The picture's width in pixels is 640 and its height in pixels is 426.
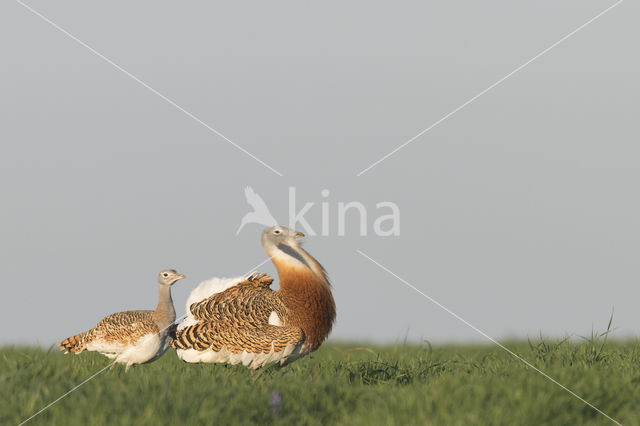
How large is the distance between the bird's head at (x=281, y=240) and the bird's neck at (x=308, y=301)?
196 millimetres

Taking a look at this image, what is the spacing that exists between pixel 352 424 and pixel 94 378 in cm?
322

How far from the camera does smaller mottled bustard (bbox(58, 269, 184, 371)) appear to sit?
9.09 m

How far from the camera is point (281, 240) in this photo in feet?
30.5

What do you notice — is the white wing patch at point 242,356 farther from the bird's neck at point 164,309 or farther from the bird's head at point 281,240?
the bird's head at point 281,240

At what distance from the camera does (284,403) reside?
698cm

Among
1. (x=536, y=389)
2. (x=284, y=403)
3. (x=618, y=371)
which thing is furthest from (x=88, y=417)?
(x=618, y=371)

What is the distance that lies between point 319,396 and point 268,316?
1.74 m

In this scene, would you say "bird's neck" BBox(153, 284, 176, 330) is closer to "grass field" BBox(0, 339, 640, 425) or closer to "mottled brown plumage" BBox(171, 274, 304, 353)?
"mottled brown plumage" BBox(171, 274, 304, 353)

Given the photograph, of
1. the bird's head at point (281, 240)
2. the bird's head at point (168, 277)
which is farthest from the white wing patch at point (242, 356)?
the bird's head at point (281, 240)

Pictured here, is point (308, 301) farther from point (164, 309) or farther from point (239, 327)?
point (164, 309)

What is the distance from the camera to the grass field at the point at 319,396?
645 centimetres

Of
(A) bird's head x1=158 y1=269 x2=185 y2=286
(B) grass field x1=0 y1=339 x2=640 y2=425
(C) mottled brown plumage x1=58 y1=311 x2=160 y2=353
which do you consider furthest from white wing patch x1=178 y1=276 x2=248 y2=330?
(B) grass field x1=0 y1=339 x2=640 y2=425

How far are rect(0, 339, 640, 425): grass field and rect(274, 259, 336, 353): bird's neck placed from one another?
0.48 metres

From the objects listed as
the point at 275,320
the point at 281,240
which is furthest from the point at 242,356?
the point at 281,240
